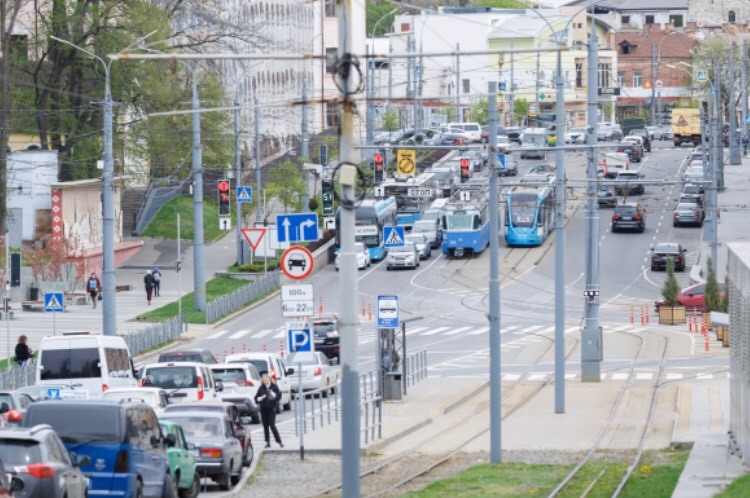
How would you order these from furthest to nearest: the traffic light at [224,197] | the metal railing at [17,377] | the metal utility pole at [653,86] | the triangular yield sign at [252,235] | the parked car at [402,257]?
the metal utility pole at [653,86], the parked car at [402,257], the traffic light at [224,197], the metal railing at [17,377], the triangular yield sign at [252,235]

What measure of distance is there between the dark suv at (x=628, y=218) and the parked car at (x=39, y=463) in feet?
237

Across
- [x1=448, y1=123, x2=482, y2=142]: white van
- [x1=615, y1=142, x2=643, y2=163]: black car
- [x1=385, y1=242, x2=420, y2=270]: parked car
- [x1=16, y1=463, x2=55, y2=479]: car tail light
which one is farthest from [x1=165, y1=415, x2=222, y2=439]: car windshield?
[x1=448, y1=123, x2=482, y2=142]: white van

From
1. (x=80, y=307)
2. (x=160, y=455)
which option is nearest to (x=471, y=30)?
(x=80, y=307)

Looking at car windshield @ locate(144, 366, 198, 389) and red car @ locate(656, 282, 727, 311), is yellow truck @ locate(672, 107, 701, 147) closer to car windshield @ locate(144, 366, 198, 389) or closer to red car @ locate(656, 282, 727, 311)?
red car @ locate(656, 282, 727, 311)

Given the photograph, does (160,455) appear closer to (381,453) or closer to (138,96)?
(381,453)

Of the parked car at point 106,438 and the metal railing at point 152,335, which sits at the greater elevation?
the parked car at point 106,438

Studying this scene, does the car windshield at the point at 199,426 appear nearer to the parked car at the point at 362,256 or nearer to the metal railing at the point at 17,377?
the metal railing at the point at 17,377

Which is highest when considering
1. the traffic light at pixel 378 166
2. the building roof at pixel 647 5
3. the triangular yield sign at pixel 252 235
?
the building roof at pixel 647 5

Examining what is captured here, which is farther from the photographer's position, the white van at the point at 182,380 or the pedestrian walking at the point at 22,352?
the pedestrian walking at the point at 22,352

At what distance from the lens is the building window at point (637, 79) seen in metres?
174

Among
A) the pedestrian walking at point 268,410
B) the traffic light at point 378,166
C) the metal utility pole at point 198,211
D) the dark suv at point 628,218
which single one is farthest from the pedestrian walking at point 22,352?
the dark suv at point 628,218

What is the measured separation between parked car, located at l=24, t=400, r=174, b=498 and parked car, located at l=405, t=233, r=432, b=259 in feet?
205

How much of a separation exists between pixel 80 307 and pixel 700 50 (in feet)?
339

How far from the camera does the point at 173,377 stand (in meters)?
38.8
